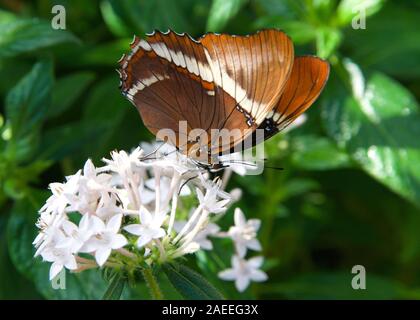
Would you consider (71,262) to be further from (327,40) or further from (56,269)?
(327,40)

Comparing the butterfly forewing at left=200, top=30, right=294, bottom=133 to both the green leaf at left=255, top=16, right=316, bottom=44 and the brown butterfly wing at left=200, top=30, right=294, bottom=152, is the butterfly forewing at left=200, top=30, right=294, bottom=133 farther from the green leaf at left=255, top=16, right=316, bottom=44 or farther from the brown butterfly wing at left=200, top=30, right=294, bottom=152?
the green leaf at left=255, top=16, right=316, bottom=44

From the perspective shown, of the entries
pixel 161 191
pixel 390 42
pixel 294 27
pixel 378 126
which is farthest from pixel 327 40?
pixel 161 191

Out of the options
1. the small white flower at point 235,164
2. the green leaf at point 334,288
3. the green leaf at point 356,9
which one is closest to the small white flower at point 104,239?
the small white flower at point 235,164

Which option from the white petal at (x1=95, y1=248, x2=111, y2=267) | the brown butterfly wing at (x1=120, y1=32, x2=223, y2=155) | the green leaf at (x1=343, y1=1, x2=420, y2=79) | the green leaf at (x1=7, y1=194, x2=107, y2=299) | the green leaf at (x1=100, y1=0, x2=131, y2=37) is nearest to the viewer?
the white petal at (x1=95, y1=248, x2=111, y2=267)

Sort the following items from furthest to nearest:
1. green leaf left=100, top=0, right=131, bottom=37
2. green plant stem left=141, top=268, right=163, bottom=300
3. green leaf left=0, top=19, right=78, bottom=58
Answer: green leaf left=100, top=0, right=131, bottom=37
green leaf left=0, top=19, right=78, bottom=58
green plant stem left=141, top=268, right=163, bottom=300

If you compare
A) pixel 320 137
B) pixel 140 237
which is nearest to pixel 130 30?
pixel 320 137

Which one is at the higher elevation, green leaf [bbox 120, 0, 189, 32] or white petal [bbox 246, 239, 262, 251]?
green leaf [bbox 120, 0, 189, 32]

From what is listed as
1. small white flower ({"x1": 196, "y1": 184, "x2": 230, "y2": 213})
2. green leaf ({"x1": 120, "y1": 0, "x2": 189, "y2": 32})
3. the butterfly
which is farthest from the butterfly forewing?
green leaf ({"x1": 120, "y1": 0, "x2": 189, "y2": 32})
